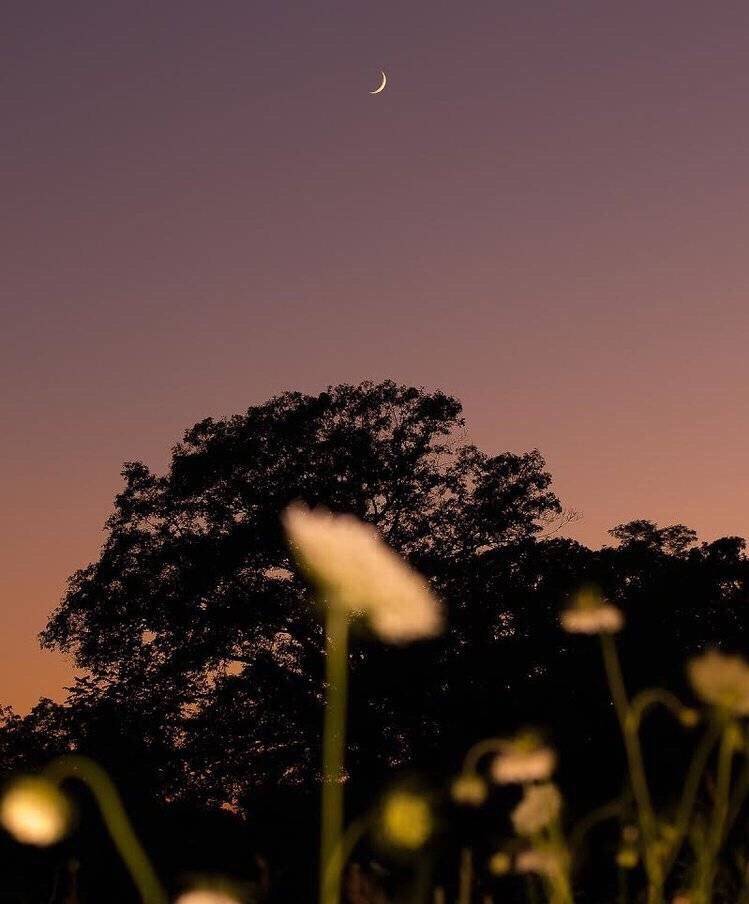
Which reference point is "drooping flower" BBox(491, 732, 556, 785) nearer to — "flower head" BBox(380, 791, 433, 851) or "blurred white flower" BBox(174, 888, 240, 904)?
"flower head" BBox(380, 791, 433, 851)

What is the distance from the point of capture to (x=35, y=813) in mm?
2010

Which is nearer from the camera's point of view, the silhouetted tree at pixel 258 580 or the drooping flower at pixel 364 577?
the drooping flower at pixel 364 577

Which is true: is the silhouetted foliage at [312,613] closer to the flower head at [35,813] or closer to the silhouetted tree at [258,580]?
the silhouetted tree at [258,580]

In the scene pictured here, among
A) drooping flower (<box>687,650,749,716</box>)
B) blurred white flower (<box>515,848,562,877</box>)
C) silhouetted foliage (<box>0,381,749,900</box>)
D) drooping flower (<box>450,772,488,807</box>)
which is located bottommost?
blurred white flower (<box>515,848,562,877</box>)

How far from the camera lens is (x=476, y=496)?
2823 centimetres

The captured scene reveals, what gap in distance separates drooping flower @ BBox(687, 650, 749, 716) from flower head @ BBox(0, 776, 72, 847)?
4.42 ft

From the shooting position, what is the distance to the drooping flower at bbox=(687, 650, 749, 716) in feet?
8.92

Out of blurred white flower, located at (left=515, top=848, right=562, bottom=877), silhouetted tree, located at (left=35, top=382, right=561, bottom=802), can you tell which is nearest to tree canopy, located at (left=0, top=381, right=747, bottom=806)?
silhouetted tree, located at (left=35, top=382, right=561, bottom=802)

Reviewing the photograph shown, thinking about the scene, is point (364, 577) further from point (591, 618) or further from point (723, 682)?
point (723, 682)

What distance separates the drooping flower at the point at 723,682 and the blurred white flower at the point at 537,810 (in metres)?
0.48

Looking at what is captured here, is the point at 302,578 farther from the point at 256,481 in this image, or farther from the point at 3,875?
the point at 3,875

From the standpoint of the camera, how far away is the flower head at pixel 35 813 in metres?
1.98

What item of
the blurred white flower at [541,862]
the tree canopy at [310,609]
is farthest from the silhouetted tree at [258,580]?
the blurred white flower at [541,862]

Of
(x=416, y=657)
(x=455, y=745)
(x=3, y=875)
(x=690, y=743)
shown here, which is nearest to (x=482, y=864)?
(x=3, y=875)
